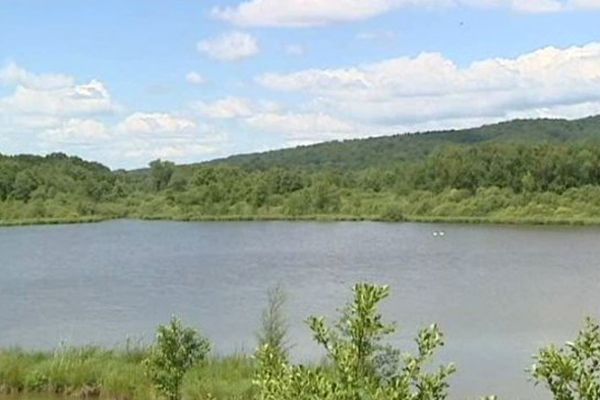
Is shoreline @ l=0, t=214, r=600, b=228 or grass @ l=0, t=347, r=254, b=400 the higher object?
shoreline @ l=0, t=214, r=600, b=228

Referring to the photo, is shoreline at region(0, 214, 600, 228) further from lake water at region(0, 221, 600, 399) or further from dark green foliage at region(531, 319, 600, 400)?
dark green foliage at region(531, 319, 600, 400)

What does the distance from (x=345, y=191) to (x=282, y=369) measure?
8861 centimetres

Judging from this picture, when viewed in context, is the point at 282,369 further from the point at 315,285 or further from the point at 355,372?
the point at 315,285

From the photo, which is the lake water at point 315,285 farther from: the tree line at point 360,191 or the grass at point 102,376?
the tree line at point 360,191

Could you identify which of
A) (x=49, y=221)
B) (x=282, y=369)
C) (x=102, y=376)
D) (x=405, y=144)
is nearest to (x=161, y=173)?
(x=49, y=221)

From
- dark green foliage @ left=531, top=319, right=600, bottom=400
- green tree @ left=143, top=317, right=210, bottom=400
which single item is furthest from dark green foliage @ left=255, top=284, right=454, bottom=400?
green tree @ left=143, top=317, right=210, bottom=400

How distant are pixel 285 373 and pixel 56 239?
2550 inches

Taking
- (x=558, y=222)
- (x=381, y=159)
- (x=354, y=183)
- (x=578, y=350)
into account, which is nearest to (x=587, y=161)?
(x=558, y=222)

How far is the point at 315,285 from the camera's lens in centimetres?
3566

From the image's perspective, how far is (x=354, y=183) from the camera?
9925 centimetres

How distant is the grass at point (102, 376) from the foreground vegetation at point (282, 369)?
17 millimetres

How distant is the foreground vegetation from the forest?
59.3m

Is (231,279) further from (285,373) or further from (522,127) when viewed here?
(522,127)

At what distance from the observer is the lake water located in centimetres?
2352
